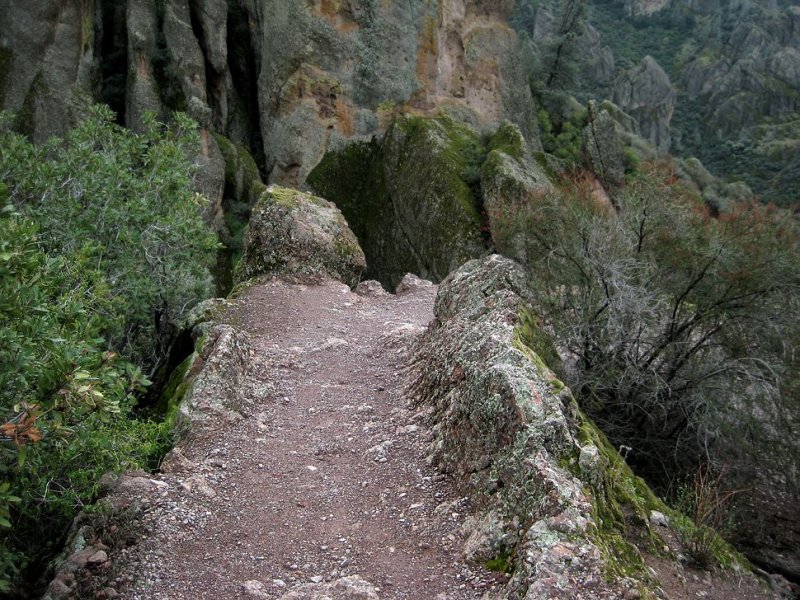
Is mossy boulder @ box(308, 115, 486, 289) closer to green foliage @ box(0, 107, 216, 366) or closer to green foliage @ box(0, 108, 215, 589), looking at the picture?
green foliage @ box(0, 108, 215, 589)

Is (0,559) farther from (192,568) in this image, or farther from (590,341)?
(590,341)

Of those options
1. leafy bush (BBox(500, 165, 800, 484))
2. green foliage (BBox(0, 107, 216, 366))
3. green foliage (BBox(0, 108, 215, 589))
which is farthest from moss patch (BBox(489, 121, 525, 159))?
green foliage (BBox(0, 107, 216, 366))

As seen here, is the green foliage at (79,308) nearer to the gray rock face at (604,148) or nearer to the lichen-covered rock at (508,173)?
the lichen-covered rock at (508,173)

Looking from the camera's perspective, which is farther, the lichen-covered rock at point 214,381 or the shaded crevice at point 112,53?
the shaded crevice at point 112,53

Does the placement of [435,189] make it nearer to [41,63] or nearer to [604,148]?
[604,148]

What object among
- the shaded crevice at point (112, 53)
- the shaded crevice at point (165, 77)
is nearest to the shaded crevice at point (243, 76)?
the shaded crevice at point (165, 77)

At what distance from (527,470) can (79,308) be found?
3.43 metres

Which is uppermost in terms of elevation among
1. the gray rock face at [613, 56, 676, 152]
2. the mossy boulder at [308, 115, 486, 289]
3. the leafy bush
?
the gray rock face at [613, 56, 676, 152]

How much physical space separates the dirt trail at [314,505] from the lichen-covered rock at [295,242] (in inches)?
180

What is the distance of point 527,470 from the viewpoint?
183 inches

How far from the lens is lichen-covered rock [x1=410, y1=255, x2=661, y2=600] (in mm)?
4031

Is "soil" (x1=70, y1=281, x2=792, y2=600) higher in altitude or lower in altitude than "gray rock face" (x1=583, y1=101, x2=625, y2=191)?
lower

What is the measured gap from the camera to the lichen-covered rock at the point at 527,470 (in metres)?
4.03

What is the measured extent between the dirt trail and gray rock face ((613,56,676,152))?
6127cm
